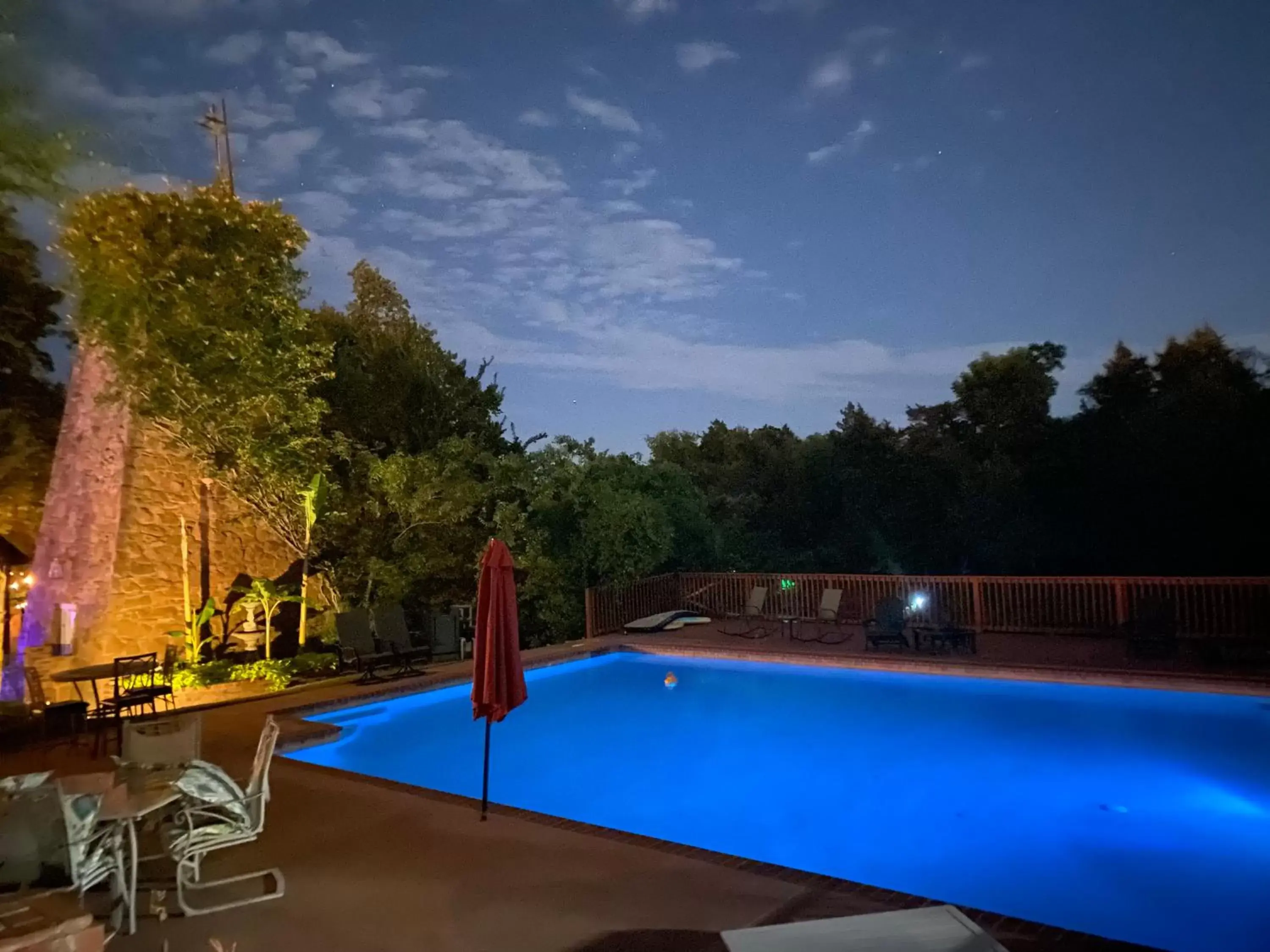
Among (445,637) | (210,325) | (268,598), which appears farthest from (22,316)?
(445,637)

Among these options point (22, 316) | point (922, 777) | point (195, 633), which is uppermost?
point (22, 316)

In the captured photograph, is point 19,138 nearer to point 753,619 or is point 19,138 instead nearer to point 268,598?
point 268,598

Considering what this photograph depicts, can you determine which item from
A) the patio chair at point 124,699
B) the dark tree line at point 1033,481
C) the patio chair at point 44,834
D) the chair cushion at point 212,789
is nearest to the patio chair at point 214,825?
the chair cushion at point 212,789

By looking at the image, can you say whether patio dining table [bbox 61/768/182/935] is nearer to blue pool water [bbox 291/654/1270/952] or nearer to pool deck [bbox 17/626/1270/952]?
pool deck [bbox 17/626/1270/952]

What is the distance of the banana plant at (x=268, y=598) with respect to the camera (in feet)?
37.2

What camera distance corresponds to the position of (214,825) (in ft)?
14.7

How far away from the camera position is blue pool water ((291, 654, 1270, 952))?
5.81 metres

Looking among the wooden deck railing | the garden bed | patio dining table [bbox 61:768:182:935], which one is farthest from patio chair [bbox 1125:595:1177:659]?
patio dining table [bbox 61:768:182:935]

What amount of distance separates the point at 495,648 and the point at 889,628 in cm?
857

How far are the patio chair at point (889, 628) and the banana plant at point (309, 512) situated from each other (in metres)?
8.13

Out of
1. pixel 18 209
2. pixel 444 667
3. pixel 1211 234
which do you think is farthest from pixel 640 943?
pixel 1211 234

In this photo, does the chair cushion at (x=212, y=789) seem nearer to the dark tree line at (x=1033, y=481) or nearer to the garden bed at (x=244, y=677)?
the garden bed at (x=244, y=677)

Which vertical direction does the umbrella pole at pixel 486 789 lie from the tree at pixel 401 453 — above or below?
below

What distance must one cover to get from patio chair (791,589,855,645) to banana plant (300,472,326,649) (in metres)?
7.67
